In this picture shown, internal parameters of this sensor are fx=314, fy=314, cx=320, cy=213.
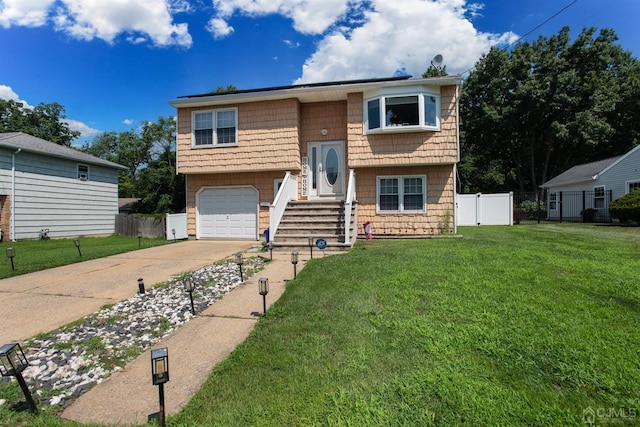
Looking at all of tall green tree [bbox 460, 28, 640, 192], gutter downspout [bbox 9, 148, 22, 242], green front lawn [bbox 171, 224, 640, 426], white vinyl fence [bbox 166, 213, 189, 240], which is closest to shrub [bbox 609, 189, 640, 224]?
green front lawn [bbox 171, 224, 640, 426]

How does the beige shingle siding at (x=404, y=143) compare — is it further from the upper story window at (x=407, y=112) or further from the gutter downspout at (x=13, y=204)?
the gutter downspout at (x=13, y=204)

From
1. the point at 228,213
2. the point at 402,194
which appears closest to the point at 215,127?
the point at 228,213

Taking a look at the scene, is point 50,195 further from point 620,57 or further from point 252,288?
point 620,57

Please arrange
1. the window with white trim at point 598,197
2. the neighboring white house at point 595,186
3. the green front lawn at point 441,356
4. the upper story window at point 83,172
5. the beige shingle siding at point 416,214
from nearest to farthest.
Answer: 1. the green front lawn at point 441,356
2. the beige shingle siding at point 416,214
3. the upper story window at point 83,172
4. the neighboring white house at point 595,186
5. the window with white trim at point 598,197

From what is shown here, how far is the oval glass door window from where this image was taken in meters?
11.6

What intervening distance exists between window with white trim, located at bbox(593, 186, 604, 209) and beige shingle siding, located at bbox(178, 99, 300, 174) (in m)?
18.7

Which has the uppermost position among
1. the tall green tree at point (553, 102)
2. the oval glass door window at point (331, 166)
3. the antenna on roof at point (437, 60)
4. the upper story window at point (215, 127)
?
the tall green tree at point (553, 102)

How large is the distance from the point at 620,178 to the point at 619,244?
13.9m

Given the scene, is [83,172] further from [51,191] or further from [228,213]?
[228,213]

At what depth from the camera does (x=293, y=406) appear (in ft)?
7.09

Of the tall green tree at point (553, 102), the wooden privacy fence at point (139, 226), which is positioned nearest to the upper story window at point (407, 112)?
the wooden privacy fence at point (139, 226)

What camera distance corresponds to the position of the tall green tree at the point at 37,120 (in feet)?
100

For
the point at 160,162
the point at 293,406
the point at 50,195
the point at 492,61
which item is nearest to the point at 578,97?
the point at 492,61

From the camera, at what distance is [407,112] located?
1038cm
